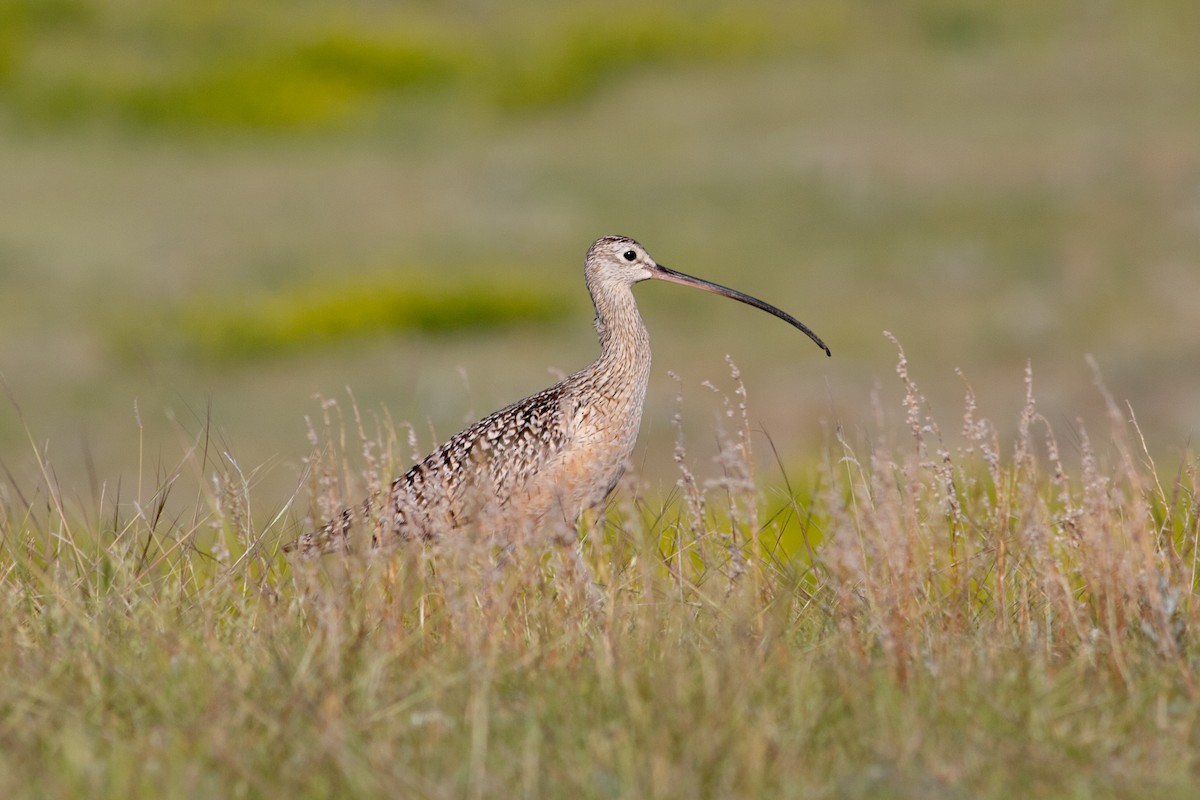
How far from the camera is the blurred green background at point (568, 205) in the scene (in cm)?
1288

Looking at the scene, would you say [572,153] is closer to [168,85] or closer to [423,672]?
[168,85]

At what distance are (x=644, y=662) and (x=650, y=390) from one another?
8493mm

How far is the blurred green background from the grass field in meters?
0.05

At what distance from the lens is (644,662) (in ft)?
13.9

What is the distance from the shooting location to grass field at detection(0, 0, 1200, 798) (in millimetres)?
3801

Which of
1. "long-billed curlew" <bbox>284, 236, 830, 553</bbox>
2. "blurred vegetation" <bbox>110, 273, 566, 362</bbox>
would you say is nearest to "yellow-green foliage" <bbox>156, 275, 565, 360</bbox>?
"blurred vegetation" <bbox>110, 273, 566, 362</bbox>

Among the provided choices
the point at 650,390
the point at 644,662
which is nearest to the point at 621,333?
the point at 644,662

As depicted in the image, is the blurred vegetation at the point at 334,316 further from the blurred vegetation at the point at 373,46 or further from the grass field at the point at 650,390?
the blurred vegetation at the point at 373,46

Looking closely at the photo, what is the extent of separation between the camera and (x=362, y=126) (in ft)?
A: 62.2

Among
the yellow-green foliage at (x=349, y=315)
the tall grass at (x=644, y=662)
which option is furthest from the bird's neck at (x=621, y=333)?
the yellow-green foliage at (x=349, y=315)

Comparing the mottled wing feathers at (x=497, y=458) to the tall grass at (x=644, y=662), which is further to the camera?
the mottled wing feathers at (x=497, y=458)

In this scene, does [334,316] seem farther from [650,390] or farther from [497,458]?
[497,458]

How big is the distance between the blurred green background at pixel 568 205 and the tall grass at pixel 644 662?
5042mm

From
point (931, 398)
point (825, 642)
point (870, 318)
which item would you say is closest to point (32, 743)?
point (825, 642)
